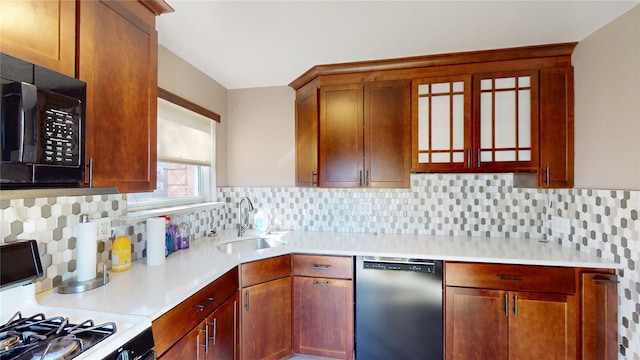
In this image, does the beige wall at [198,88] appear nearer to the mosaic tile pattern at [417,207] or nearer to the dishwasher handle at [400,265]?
the mosaic tile pattern at [417,207]

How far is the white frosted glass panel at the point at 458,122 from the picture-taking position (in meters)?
2.21

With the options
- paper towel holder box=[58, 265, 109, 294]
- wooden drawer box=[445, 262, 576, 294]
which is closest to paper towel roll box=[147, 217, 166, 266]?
paper towel holder box=[58, 265, 109, 294]

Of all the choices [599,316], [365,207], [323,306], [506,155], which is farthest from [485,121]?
[323,306]

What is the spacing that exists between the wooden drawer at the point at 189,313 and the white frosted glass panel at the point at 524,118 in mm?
2285

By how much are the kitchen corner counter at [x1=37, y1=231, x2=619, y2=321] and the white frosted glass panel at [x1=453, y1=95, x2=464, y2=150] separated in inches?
31.2

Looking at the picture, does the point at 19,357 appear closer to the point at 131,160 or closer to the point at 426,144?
the point at 131,160

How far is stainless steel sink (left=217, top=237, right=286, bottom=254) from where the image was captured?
2338 mm

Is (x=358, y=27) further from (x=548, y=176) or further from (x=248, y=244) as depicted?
(x=248, y=244)

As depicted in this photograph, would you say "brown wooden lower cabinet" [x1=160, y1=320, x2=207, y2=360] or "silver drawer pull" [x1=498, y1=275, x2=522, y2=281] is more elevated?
"silver drawer pull" [x1=498, y1=275, x2=522, y2=281]

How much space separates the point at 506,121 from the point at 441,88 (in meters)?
0.54

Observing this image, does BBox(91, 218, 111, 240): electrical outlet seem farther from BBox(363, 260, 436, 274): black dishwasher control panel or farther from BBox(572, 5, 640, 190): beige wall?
BBox(572, 5, 640, 190): beige wall

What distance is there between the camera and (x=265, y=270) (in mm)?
1948

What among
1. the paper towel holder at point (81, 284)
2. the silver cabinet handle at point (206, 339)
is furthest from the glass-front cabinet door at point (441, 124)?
the paper towel holder at point (81, 284)

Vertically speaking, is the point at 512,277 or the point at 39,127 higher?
the point at 39,127
